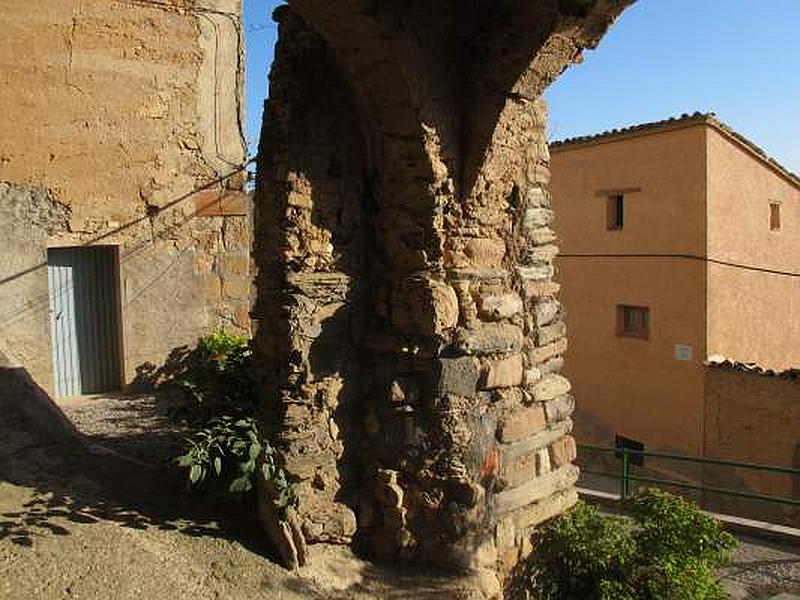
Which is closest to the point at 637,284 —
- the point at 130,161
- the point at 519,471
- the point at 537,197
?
the point at 130,161

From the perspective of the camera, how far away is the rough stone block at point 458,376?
3.72 meters

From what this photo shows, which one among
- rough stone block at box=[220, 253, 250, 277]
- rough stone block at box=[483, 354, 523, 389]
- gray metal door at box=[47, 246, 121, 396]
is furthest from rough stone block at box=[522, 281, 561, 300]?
gray metal door at box=[47, 246, 121, 396]

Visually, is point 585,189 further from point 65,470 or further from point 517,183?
point 65,470

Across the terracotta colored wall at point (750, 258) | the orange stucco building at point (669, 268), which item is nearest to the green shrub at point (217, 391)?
the orange stucco building at point (669, 268)

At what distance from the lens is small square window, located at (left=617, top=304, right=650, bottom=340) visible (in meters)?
13.4

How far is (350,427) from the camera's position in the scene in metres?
3.92

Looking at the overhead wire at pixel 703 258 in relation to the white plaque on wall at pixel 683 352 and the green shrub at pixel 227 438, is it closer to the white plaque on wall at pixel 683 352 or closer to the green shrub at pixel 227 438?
the white plaque on wall at pixel 683 352

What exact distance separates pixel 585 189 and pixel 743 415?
5142 millimetres

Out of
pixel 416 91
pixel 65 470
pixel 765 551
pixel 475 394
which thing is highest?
pixel 416 91

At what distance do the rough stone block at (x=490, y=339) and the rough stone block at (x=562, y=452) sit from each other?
0.72 m

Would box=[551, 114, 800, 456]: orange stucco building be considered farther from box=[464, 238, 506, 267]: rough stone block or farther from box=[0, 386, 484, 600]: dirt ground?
box=[0, 386, 484, 600]: dirt ground

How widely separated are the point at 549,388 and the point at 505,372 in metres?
A: 0.46

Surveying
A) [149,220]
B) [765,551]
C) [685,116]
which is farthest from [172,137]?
[685,116]

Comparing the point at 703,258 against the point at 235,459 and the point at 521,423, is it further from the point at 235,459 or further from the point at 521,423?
the point at 235,459
